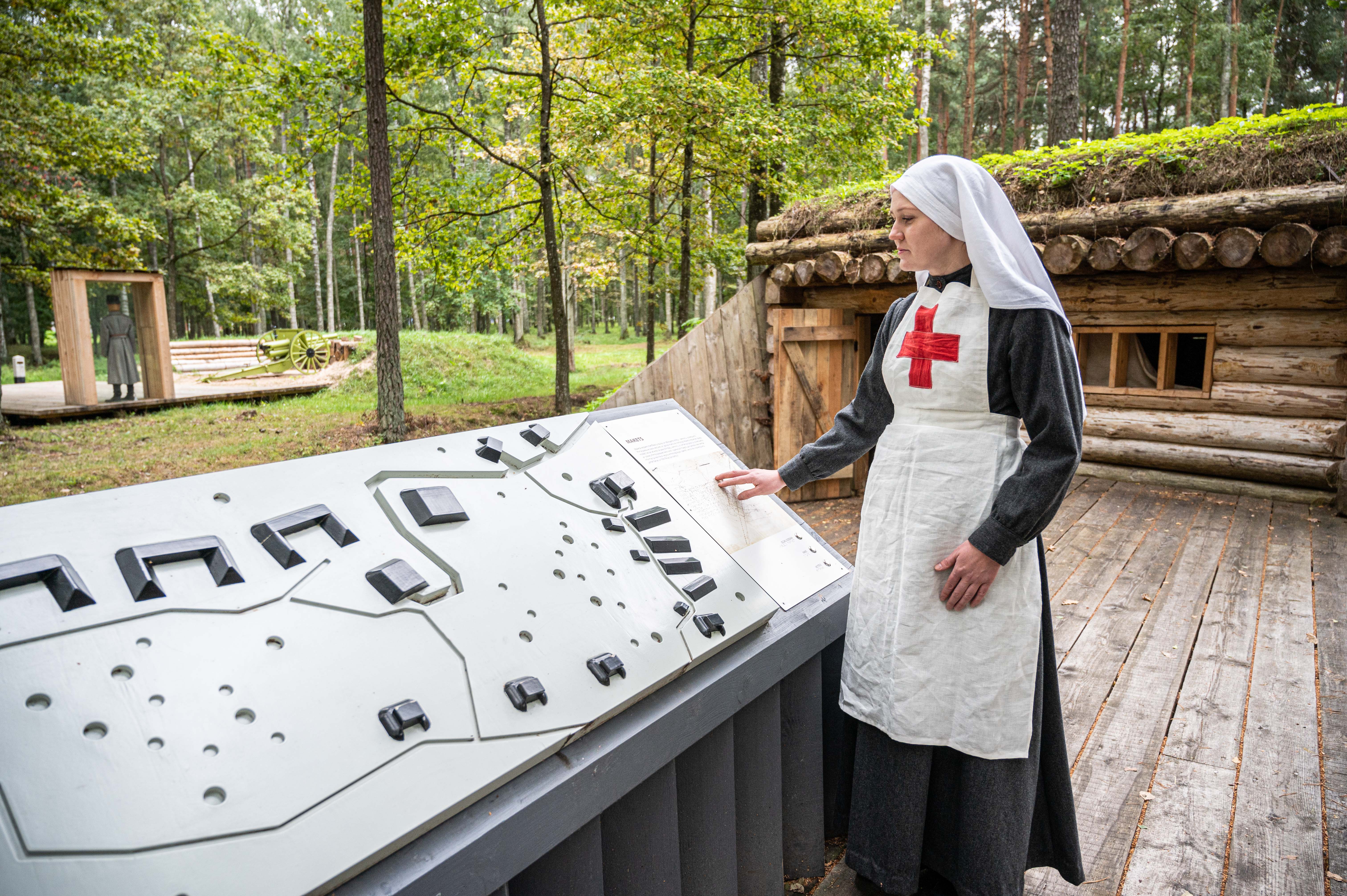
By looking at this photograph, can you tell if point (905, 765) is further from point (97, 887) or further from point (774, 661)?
point (97, 887)

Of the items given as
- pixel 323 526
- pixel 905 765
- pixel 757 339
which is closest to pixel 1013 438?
pixel 905 765

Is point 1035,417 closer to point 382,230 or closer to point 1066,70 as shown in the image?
point 382,230

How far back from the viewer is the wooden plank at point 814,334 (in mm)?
6648

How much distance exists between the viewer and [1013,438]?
1693mm

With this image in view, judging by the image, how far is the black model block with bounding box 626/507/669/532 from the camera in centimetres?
167

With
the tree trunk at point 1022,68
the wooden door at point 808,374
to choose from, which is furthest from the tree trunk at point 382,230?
the tree trunk at point 1022,68

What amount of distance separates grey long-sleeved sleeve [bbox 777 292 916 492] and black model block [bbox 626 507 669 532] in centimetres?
39

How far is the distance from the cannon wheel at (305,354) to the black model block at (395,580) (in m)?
16.1

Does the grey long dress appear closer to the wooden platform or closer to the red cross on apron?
the wooden platform

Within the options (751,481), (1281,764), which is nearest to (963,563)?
(751,481)

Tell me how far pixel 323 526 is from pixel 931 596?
125 centimetres

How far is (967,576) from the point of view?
1.62 meters

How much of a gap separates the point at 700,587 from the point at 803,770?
67 centimetres

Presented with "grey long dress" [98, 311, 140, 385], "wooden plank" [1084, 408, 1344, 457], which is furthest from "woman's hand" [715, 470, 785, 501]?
"grey long dress" [98, 311, 140, 385]
